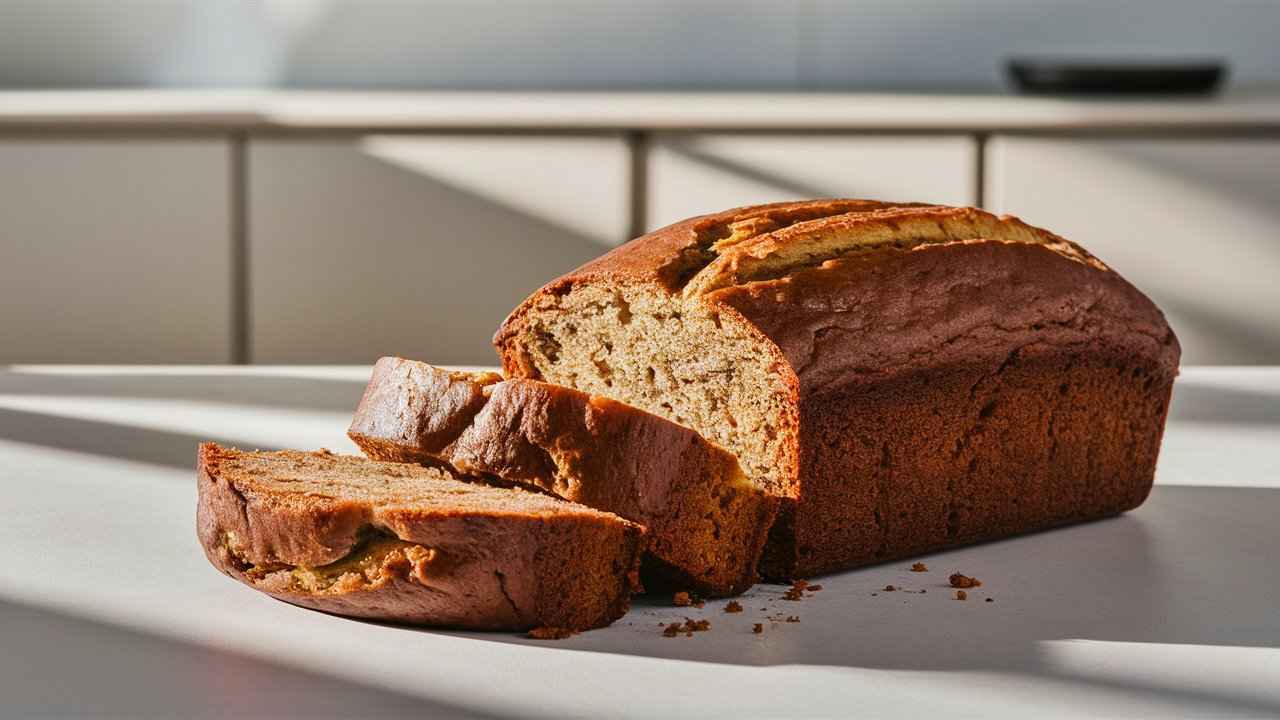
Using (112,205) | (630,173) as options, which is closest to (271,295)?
(112,205)

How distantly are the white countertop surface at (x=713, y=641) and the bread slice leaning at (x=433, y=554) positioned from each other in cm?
2

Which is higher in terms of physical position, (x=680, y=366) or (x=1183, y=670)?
(x=680, y=366)

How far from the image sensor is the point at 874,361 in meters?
1.26

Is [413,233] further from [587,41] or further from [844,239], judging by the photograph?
[844,239]

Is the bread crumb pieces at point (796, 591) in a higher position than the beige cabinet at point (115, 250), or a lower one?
lower

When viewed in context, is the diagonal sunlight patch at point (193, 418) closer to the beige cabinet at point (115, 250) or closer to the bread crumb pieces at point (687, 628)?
the bread crumb pieces at point (687, 628)

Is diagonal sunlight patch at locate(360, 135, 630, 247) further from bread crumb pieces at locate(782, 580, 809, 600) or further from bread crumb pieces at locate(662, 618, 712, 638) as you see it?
bread crumb pieces at locate(662, 618, 712, 638)

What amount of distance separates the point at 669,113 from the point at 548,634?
3234 mm

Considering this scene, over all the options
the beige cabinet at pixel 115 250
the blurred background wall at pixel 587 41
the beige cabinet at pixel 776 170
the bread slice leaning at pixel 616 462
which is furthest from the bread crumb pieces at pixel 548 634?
the blurred background wall at pixel 587 41

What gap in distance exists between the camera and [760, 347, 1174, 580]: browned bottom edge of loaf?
1.24 meters

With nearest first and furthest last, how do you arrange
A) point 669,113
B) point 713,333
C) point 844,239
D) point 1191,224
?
point 713,333 < point 844,239 < point 669,113 < point 1191,224

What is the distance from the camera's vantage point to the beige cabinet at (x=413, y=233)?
166 inches

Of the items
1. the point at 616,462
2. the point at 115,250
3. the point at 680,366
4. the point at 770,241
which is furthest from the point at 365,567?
the point at 115,250

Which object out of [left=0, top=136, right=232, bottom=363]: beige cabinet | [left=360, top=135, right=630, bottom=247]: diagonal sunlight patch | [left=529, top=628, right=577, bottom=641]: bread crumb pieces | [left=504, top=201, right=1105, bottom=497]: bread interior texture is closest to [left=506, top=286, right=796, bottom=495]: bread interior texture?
[left=504, top=201, right=1105, bottom=497]: bread interior texture
